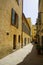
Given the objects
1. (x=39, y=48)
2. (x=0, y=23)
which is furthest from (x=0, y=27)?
(x=39, y=48)

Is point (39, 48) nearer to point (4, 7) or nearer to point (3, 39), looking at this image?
point (3, 39)

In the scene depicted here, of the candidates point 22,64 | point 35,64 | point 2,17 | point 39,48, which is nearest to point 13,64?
point 22,64

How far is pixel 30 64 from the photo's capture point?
10.7 m

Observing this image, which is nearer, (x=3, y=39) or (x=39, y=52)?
(x=3, y=39)

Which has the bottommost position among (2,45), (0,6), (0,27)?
(2,45)

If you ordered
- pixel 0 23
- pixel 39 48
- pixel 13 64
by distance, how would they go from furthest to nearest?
pixel 39 48
pixel 0 23
pixel 13 64

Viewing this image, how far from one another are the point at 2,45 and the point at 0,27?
1574 mm

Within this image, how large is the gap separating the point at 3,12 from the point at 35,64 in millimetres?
5455

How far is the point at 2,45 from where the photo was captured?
1382 centimetres

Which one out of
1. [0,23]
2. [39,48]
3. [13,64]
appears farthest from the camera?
[39,48]

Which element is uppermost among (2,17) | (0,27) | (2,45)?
(2,17)

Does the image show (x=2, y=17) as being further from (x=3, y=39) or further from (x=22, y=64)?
(x=22, y=64)

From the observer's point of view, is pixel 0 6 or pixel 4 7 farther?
pixel 4 7

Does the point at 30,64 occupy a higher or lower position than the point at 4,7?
lower
